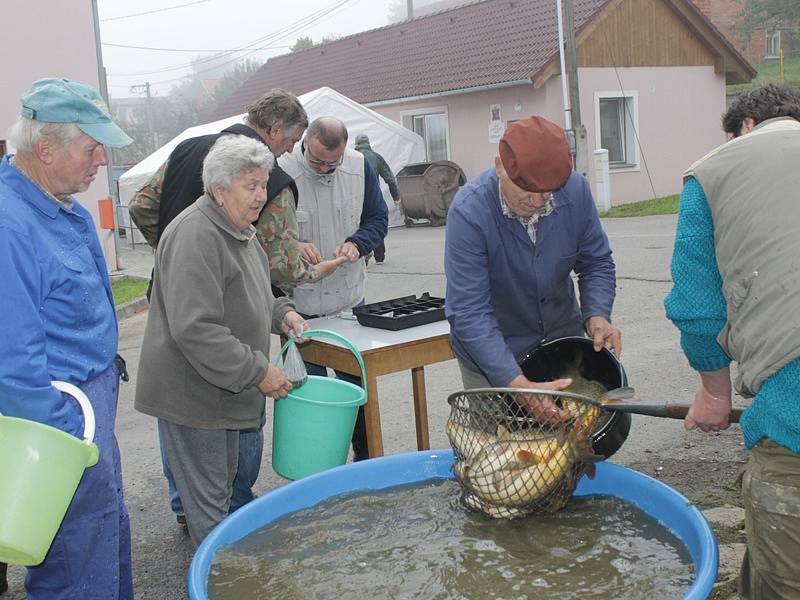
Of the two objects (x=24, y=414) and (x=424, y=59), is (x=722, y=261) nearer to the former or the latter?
(x=24, y=414)

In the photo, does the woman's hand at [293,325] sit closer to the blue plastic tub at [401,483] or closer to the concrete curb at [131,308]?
the blue plastic tub at [401,483]

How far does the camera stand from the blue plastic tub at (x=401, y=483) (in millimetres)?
2465

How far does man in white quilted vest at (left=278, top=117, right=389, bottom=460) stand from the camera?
485cm

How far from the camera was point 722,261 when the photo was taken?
2.21 meters

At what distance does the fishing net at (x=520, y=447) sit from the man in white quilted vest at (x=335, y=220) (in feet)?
6.96

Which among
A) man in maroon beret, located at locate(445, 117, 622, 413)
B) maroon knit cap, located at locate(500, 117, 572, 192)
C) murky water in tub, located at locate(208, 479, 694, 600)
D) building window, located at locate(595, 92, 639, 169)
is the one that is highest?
building window, located at locate(595, 92, 639, 169)

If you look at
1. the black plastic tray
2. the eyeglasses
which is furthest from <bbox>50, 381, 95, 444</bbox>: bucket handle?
the eyeglasses

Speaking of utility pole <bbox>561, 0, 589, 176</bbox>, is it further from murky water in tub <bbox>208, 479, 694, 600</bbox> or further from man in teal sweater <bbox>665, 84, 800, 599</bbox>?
man in teal sweater <bbox>665, 84, 800, 599</bbox>

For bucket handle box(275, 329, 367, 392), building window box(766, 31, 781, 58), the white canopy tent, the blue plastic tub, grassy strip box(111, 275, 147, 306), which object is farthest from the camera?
building window box(766, 31, 781, 58)

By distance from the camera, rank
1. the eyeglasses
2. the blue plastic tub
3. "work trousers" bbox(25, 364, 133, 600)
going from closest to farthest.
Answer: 1. the blue plastic tub
2. "work trousers" bbox(25, 364, 133, 600)
3. the eyeglasses

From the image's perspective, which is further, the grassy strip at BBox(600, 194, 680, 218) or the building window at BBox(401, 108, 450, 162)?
the building window at BBox(401, 108, 450, 162)

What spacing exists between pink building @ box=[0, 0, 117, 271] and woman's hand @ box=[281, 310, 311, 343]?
1030 cm

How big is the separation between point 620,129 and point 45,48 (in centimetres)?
1335

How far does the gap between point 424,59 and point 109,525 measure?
2218cm
